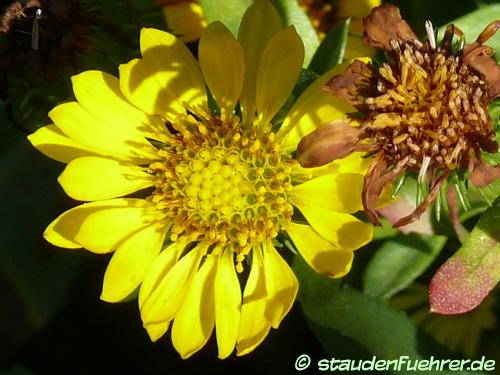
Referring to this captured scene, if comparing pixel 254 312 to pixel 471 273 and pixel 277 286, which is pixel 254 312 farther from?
pixel 471 273

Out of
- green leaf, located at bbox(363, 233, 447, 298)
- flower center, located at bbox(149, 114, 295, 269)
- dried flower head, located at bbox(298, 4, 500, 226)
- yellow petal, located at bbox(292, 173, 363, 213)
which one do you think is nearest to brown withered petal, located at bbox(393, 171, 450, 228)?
dried flower head, located at bbox(298, 4, 500, 226)

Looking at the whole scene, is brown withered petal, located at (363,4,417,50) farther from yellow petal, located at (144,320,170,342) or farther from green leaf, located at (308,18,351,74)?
yellow petal, located at (144,320,170,342)

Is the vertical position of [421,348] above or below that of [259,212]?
below

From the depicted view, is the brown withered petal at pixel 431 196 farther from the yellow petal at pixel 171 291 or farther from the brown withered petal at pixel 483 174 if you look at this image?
the yellow petal at pixel 171 291

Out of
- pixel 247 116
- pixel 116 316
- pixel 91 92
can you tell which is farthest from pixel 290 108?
pixel 116 316

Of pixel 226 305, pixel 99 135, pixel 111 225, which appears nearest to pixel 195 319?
pixel 226 305

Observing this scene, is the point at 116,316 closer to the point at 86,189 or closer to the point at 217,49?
the point at 86,189

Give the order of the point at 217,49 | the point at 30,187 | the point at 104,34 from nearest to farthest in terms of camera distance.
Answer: the point at 217,49 < the point at 104,34 < the point at 30,187
